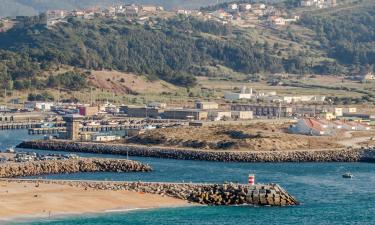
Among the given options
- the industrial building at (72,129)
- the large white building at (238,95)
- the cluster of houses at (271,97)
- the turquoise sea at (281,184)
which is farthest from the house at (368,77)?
the turquoise sea at (281,184)

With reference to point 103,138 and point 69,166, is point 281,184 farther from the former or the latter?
point 103,138

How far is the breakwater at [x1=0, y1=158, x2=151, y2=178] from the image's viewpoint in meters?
69.8

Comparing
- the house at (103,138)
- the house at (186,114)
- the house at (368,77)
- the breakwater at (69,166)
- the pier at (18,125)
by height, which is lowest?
the breakwater at (69,166)

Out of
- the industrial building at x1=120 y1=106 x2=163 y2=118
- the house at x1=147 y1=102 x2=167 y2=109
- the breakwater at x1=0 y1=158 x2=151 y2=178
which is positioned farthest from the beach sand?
the house at x1=147 y1=102 x2=167 y2=109

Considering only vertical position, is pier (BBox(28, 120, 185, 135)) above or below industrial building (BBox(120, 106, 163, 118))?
below

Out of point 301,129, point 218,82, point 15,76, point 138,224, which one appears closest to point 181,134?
point 301,129

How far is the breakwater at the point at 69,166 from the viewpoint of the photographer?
69.8 meters

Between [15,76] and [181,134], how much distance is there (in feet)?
185

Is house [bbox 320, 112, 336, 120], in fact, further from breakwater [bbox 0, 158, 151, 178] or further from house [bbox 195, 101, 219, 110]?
breakwater [bbox 0, 158, 151, 178]

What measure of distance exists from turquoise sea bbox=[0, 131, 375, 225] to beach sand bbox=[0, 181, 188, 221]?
1.06 m

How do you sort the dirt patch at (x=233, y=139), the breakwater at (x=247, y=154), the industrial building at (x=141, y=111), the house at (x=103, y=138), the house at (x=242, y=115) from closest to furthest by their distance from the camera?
the breakwater at (x=247, y=154), the dirt patch at (x=233, y=139), the house at (x=103, y=138), the house at (x=242, y=115), the industrial building at (x=141, y=111)

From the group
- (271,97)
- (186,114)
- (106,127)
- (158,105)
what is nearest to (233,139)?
(106,127)

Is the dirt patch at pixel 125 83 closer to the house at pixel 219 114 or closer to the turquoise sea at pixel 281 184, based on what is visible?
the house at pixel 219 114

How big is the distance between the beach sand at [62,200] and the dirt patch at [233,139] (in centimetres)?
2606
